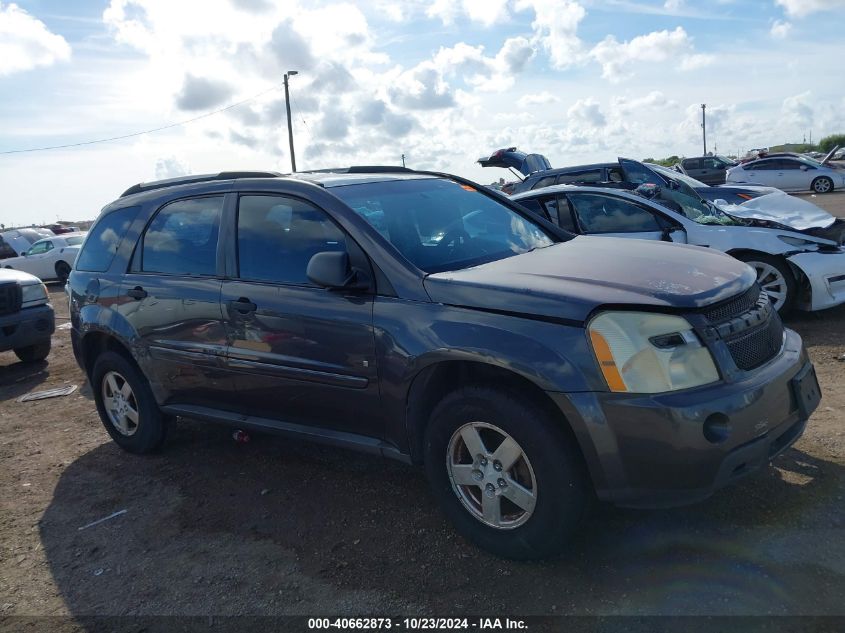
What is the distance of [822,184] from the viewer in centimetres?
2575

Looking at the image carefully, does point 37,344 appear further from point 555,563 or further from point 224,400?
point 555,563

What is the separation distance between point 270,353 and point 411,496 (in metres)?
1.13

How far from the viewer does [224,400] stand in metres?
4.34

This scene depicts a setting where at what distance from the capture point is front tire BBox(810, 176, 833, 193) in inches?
1008

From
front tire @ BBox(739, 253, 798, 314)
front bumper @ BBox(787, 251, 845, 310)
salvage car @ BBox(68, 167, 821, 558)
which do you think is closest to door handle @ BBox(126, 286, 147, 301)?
salvage car @ BBox(68, 167, 821, 558)

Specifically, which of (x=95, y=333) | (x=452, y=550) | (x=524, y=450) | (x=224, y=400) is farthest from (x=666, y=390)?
(x=95, y=333)

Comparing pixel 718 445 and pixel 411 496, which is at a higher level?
pixel 718 445

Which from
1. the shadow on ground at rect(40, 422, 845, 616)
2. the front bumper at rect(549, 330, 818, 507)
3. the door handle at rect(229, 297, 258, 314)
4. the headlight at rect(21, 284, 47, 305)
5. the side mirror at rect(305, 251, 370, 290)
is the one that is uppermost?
the side mirror at rect(305, 251, 370, 290)

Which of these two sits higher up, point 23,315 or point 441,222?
point 441,222

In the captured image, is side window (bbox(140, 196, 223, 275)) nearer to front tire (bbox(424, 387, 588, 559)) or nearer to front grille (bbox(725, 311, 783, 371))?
front tire (bbox(424, 387, 588, 559))

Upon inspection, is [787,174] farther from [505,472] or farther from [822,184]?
[505,472]

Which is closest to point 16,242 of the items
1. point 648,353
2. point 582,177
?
point 582,177

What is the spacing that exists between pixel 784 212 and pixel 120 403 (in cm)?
705

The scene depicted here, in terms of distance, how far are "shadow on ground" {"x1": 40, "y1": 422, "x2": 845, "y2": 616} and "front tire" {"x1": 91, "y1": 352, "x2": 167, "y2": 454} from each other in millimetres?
541
